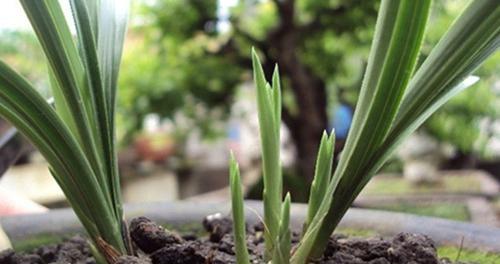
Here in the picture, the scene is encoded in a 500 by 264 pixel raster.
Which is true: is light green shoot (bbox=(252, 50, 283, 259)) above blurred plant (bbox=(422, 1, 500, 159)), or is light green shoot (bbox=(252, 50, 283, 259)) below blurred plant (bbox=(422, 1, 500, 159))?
below

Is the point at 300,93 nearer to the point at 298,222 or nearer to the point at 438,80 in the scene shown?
the point at 298,222

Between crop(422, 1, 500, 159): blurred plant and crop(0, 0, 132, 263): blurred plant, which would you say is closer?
crop(0, 0, 132, 263): blurred plant

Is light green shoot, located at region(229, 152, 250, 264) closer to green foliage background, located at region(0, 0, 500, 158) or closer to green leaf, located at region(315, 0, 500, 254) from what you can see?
green leaf, located at region(315, 0, 500, 254)

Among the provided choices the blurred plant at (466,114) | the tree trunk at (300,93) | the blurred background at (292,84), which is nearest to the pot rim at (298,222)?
the blurred background at (292,84)

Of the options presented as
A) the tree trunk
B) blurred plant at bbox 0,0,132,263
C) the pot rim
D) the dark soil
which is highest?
the tree trunk

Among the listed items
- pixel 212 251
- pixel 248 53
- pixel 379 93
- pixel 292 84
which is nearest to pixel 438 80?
pixel 379 93

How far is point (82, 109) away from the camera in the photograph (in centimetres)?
31

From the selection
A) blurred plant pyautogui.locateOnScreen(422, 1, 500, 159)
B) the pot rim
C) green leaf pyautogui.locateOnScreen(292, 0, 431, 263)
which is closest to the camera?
green leaf pyautogui.locateOnScreen(292, 0, 431, 263)

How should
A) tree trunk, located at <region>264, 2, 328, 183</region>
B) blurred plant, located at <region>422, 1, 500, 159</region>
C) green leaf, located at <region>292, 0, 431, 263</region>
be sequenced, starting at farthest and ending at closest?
blurred plant, located at <region>422, 1, 500, 159</region>, tree trunk, located at <region>264, 2, 328, 183</region>, green leaf, located at <region>292, 0, 431, 263</region>

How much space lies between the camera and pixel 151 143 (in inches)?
116

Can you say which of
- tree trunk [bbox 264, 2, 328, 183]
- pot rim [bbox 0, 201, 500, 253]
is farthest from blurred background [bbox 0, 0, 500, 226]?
pot rim [bbox 0, 201, 500, 253]

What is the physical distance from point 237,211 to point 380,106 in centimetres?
9

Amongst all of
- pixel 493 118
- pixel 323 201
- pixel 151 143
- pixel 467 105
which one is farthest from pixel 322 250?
pixel 151 143

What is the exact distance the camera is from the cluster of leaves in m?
0.27
